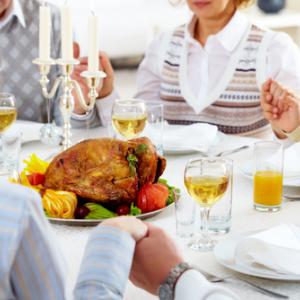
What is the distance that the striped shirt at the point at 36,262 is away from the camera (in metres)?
0.87

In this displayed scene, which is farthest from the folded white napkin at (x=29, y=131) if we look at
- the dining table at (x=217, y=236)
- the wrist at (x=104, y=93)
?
the wrist at (x=104, y=93)

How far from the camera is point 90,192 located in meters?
1.58

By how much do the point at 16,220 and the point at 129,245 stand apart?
24 cm

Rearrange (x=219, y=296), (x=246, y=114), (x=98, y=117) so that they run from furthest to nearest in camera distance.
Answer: (x=246, y=114)
(x=98, y=117)
(x=219, y=296)

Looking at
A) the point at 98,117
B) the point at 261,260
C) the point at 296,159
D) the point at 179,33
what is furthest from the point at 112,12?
the point at 261,260

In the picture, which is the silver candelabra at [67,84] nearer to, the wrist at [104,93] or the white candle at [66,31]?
the white candle at [66,31]

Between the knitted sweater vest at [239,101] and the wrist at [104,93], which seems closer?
the wrist at [104,93]

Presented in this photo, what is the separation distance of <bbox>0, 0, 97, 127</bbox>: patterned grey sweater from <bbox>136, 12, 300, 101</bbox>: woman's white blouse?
36 cm

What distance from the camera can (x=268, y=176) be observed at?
1.72m

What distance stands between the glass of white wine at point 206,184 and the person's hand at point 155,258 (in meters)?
0.31

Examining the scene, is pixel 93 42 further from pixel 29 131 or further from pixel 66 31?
pixel 29 131

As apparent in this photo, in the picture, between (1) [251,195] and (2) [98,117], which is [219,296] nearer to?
(1) [251,195]

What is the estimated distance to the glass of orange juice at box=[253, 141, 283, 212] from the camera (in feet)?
5.50

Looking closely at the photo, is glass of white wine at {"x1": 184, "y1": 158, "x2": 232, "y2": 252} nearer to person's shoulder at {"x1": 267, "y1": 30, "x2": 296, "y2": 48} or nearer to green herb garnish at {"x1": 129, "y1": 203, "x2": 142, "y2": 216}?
green herb garnish at {"x1": 129, "y1": 203, "x2": 142, "y2": 216}
